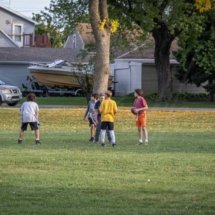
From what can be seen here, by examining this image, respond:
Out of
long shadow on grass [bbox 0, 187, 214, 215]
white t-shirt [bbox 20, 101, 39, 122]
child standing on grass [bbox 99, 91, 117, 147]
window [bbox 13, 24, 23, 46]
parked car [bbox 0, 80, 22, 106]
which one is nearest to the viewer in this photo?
long shadow on grass [bbox 0, 187, 214, 215]

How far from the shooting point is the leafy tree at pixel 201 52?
49678 millimetres

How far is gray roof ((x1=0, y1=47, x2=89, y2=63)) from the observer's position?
69750mm

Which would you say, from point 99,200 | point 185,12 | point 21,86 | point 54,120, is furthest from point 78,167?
point 21,86

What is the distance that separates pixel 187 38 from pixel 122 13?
412cm

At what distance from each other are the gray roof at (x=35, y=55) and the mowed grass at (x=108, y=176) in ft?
141

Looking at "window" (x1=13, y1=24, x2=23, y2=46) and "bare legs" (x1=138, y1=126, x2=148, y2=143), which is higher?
"window" (x1=13, y1=24, x2=23, y2=46)

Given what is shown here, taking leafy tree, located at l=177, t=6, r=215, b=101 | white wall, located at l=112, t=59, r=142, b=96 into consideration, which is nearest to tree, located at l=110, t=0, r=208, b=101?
leafy tree, located at l=177, t=6, r=215, b=101

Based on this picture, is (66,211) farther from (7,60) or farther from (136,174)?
(7,60)

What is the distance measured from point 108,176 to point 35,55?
58.0 meters

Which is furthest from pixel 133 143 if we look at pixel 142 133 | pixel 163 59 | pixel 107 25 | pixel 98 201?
pixel 163 59

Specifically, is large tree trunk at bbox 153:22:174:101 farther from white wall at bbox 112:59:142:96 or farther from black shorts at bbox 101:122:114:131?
black shorts at bbox 101:122:114:131

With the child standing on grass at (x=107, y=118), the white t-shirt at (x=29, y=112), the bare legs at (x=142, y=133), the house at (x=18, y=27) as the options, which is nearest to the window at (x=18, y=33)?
the house at (x=18, y=27)

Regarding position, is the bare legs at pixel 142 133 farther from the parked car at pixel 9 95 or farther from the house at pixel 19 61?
the house at pixel 19 61

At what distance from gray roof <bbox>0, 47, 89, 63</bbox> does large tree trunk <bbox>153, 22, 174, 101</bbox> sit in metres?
16.8
